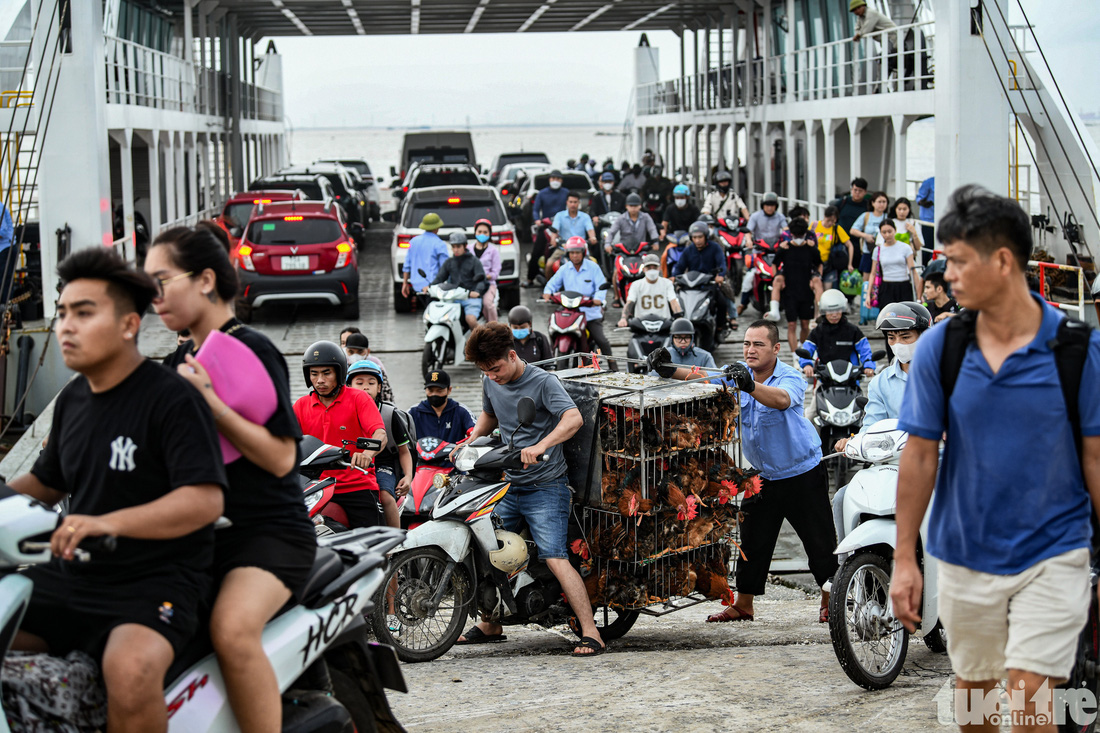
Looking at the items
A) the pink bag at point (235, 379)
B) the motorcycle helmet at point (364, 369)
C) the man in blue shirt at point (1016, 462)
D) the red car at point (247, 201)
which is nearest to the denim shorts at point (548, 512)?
the motorcycle helmet at point (364, 369)

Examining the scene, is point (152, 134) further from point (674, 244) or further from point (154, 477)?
point (154, 477)

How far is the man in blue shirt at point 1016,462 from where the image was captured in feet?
11.1

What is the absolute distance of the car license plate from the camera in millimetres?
17469

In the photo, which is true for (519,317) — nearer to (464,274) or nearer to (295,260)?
(464,274)

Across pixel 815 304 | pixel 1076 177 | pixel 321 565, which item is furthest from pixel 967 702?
pixel 1076 177

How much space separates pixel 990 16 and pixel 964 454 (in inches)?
501

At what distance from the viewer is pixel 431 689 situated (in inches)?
217

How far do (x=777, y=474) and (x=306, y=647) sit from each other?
3.93 metres

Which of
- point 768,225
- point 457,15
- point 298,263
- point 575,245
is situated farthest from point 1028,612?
point 457,15

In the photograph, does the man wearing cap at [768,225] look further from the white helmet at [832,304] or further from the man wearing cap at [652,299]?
the white helmet at [832,304]

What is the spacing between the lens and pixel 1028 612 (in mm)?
3416

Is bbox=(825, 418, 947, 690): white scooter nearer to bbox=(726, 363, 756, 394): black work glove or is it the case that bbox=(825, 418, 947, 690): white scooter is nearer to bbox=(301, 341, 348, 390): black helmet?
bbox=(726, 363, 756, 394): black work glove

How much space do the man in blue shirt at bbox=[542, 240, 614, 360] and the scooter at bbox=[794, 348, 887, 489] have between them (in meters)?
3.61

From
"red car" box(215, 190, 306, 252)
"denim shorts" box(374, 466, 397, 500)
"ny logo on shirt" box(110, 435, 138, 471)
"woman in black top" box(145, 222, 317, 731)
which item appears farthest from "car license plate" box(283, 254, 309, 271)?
"ny logo on shirt" box(110, 435, 138, 471)
